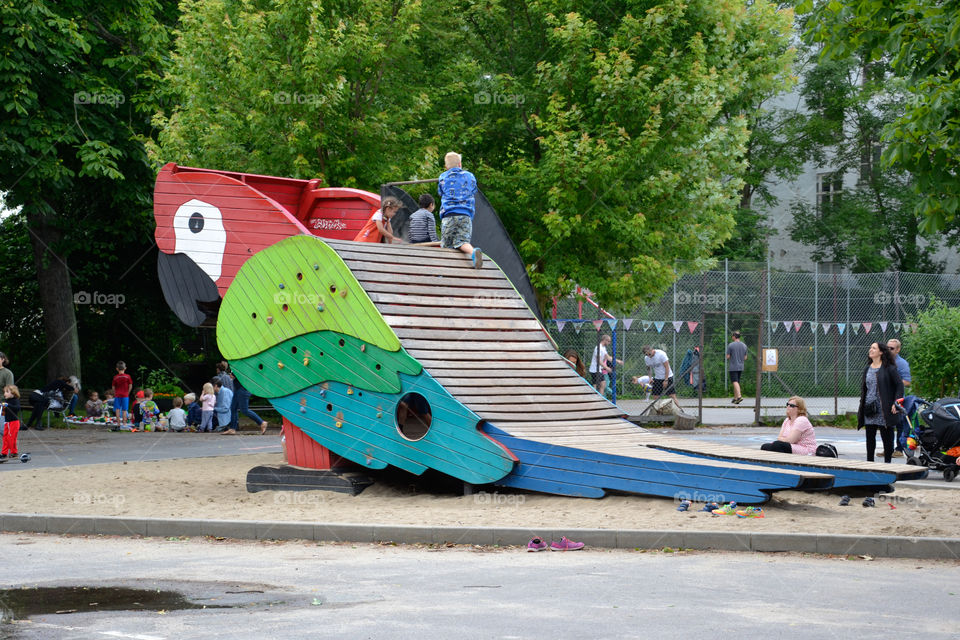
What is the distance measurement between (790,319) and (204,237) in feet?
69.3

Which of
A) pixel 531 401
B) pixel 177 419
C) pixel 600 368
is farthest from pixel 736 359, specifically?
pixel 531 401

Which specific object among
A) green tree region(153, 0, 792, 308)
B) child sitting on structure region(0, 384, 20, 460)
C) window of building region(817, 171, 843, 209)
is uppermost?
window of building region(817, 171, 843, 209)

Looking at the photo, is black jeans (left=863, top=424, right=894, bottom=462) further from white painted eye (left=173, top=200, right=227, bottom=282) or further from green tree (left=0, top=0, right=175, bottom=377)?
green tree (left=0, top=0, right=175, bottom=377)

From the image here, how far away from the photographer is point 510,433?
38.7ft

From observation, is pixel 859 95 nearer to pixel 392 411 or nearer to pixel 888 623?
pixel 392 411

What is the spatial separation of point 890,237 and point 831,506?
3216cm

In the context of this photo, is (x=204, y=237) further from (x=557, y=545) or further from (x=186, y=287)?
(x=557, y=545)

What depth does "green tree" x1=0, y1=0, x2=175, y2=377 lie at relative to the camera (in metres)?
22.5

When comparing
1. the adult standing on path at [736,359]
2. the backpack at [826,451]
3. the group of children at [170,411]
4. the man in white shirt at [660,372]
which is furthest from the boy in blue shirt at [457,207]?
the adult standing on path at [736,359]

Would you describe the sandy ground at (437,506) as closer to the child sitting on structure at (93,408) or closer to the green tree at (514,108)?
the green tree at (514,108)

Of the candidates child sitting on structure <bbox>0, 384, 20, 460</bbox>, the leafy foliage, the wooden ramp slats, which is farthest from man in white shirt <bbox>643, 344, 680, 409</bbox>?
child sitting on structure <bbox>0, 384, 20, 460</bbox>

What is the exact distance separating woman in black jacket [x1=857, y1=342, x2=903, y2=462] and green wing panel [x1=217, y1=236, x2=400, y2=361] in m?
6.72

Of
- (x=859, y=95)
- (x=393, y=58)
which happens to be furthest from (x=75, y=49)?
(x=859, y=95)

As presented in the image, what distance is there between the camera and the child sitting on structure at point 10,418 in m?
17.4
